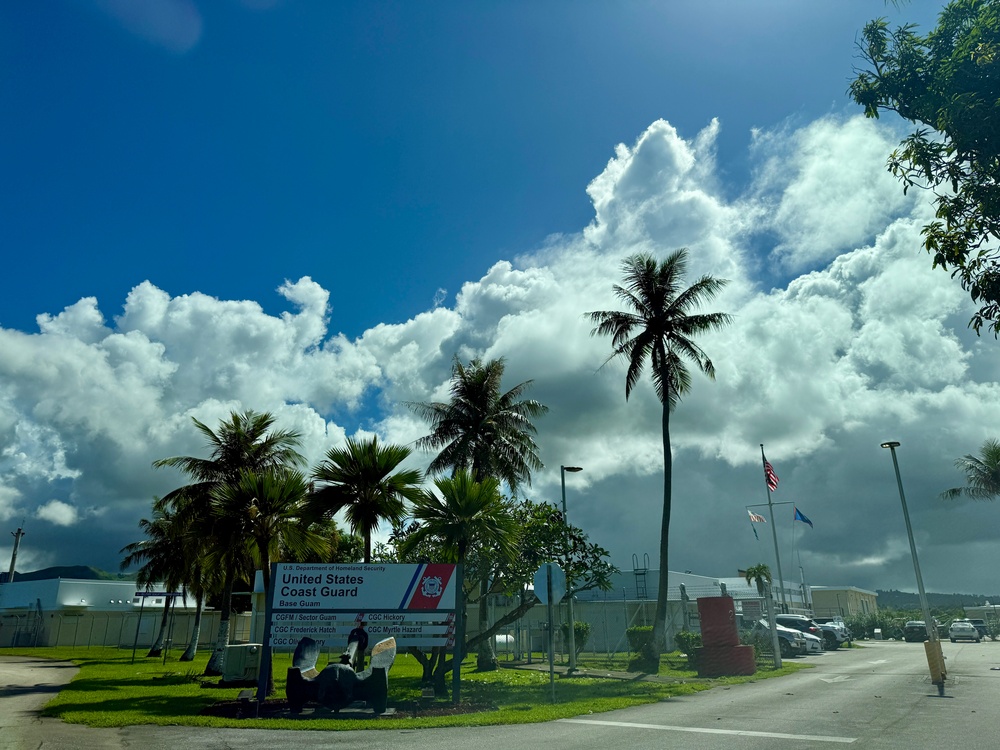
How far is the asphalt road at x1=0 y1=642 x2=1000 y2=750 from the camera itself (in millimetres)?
10336

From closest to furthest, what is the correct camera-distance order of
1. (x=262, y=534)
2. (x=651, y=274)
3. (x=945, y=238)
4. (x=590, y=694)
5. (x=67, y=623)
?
(x=945, y=238)
(x=590, y=694)
(x=262, y=534)
(x=651, y=274)
(x=67, y=623)

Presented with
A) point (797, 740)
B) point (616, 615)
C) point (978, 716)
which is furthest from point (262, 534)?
point (616, 615)

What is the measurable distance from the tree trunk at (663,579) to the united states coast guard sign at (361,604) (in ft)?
39.2

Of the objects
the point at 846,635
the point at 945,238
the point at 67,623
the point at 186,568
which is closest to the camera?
the point at 945,238

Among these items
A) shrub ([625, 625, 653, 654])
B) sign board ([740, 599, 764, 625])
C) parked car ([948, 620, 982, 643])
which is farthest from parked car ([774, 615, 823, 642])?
parked car ([948, 620, 982, 643])

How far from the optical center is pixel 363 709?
46.0ft

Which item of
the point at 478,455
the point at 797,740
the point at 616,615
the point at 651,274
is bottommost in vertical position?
the point at 797,740

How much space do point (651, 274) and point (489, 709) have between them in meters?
19.7

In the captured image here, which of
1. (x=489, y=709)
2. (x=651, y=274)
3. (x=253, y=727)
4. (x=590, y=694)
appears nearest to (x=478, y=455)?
(x=651, y=274)

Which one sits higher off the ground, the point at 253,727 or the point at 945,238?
the point at 945,238

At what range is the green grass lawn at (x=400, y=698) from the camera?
12844mm

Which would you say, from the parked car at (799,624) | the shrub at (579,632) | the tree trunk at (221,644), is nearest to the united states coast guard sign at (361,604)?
the tree trunk at (221,644)

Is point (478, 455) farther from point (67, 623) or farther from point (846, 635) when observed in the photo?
point (67, 623)

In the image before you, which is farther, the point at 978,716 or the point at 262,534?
the point at 262,534
